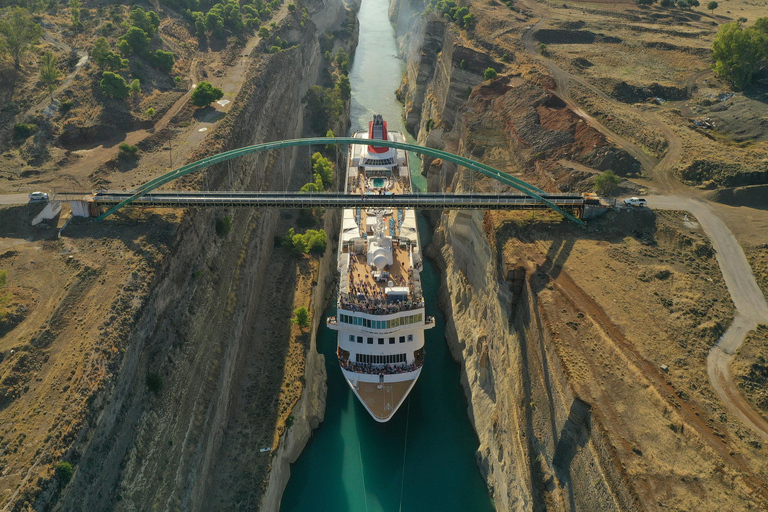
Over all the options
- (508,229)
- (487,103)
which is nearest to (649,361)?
(508,229)

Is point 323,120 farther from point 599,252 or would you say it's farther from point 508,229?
point 599,252

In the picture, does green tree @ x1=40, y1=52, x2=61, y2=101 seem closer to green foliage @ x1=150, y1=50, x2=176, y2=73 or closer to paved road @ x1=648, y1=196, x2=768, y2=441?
green foliage @ x1=150, y1=50, x2=176, y2=73

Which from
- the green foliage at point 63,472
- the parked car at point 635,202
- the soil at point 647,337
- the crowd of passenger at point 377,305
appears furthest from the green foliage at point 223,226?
the parked car at point 635,202

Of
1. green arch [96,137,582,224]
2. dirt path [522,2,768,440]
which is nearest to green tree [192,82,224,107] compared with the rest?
green arch [96,137,582,224]

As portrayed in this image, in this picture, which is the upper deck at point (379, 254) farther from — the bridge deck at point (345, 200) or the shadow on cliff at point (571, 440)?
the shadow on cliff at point (571, 440)

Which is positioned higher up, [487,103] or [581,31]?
[581,31]

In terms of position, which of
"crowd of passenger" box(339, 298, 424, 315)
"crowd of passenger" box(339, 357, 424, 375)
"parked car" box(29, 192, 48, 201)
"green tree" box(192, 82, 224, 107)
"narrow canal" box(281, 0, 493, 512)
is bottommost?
"narrow canal" box(281, 0, 493, 512)

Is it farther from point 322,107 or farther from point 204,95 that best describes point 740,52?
point 204,95
